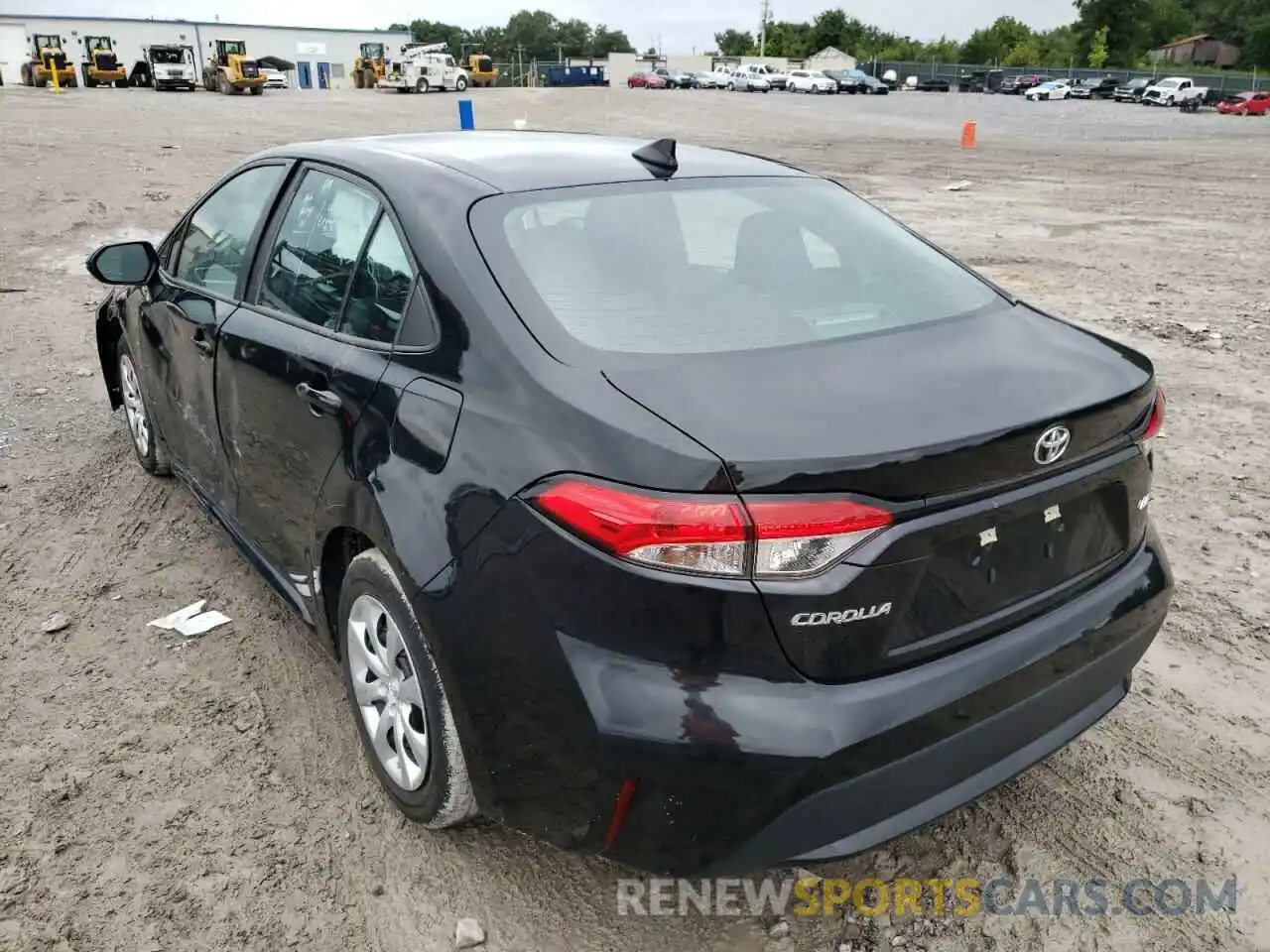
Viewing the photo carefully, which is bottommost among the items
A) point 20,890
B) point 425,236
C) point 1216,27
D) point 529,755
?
point 20,890

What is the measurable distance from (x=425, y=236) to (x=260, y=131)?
90.7 ft

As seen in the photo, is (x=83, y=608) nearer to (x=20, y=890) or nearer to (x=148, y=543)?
(x=148, y=543)

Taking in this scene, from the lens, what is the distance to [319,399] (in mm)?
2682

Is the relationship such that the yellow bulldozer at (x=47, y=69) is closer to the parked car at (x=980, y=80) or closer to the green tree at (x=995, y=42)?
the parked car at (x=980, y=80)

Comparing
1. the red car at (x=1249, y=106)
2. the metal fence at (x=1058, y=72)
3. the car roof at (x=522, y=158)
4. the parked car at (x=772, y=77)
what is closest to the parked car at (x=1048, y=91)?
the metal fence at (x=1058, y=72)

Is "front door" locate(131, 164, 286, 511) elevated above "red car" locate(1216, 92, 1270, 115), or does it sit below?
below

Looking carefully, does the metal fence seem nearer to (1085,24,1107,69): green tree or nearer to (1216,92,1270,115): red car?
(1085,24,1107,69): green tree

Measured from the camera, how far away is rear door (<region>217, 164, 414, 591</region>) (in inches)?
103

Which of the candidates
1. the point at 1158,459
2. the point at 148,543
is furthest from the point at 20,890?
the point at 1158,459

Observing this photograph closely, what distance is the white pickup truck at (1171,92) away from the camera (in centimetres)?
5338

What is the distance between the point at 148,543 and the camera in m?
4.24

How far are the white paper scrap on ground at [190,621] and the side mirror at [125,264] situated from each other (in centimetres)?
131

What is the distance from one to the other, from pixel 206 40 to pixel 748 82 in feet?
166

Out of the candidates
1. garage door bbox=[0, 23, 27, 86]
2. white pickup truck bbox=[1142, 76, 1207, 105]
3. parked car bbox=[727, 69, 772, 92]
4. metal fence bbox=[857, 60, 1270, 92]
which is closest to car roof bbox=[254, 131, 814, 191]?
white pickup truck bbox=[1142, 76, 1207, 105]
